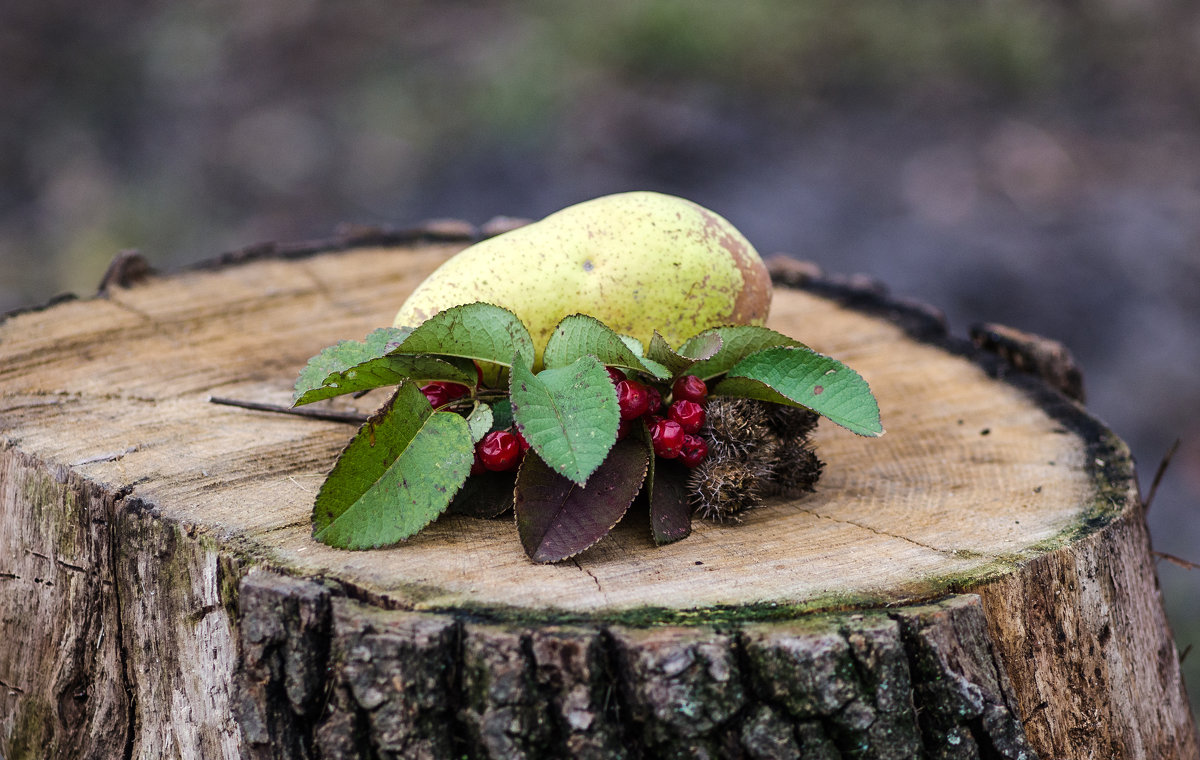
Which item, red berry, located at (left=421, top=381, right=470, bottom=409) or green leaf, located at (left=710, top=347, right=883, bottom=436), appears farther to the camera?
red berry, located at (left=421, top=381, right=470, bottom=409)

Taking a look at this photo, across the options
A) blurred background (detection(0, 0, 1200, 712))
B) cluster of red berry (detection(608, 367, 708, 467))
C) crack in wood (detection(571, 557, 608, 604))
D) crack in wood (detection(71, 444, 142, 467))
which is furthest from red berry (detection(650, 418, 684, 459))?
blurred background (detection(0, 0, 1200, 712))

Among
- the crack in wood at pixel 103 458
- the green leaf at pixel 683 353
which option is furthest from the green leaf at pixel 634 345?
the crack in wood at pixel 103 458

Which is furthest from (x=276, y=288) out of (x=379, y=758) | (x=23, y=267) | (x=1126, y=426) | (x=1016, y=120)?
(x=1016, y=120)

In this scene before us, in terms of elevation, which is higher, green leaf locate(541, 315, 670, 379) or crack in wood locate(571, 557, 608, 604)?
green leaf locate(541, 315, 670, 379)

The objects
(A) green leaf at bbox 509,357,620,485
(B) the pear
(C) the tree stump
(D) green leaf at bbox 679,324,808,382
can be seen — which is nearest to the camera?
(C) the tree stump

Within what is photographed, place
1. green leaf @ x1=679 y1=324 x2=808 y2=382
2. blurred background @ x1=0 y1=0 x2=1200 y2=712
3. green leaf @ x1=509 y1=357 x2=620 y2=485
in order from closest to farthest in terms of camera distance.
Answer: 1. green leaf @ x1=509 y1=357 x2=620 y2=485
2. green leaf @ x1=679 y1=324 x2=808 y2=382
3. blurred background @ x1=0 y1=0 x2=1200 y2=712

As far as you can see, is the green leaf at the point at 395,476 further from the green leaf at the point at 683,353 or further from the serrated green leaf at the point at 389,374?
the green leaf at the point at 683,353

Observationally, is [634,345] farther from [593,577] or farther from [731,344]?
[593,577]

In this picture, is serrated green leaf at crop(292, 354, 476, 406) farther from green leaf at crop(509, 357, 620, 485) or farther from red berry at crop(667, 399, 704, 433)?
red berry at crop(667, 399, 704, 433)
